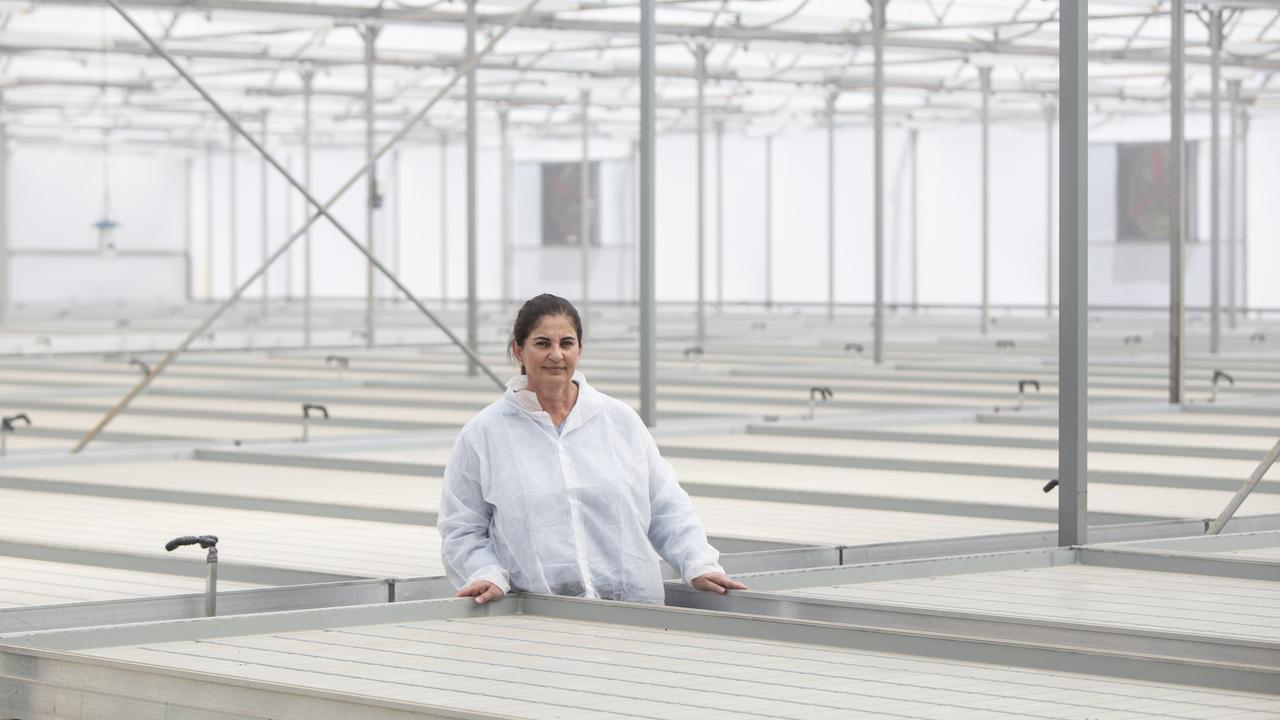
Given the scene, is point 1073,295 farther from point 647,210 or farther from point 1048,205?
point 1048,205

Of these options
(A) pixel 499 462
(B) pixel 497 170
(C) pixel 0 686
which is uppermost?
(B) pixel 497 170

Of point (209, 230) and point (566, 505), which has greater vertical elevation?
point (209, 230)

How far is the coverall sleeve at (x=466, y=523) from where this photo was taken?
16.5ft

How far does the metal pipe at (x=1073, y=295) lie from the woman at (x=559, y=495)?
6.34 ft

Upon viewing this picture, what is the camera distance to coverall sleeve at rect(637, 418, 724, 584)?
5137mm

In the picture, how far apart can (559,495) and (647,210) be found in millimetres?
6704

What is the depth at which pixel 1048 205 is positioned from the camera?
1312 inches

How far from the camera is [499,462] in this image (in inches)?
197

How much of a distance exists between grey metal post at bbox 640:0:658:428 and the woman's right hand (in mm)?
5849

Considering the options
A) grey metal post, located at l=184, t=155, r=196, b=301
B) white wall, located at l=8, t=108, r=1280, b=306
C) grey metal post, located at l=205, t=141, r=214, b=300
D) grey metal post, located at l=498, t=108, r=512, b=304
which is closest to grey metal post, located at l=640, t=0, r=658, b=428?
grey metal post, located at l=498, t=108, r=512, b=304

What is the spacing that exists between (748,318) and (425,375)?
15638 mm

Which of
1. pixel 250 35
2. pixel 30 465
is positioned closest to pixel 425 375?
pixel 250 35

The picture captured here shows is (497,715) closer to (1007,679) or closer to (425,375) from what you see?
(1007,679)

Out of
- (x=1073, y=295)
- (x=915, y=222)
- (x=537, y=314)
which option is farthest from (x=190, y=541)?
(x=915, y=222)
